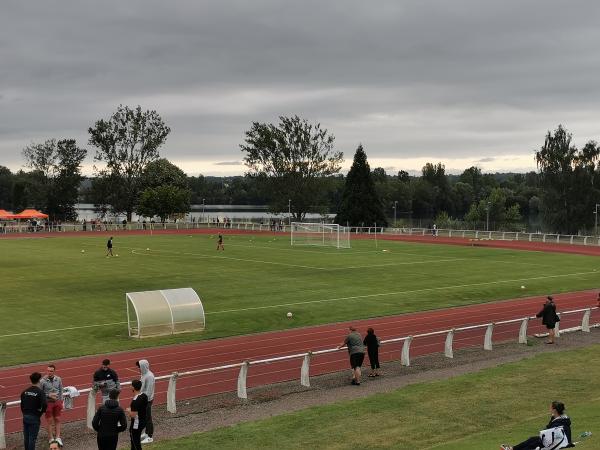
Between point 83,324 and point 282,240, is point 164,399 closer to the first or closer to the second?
→ point 83,324

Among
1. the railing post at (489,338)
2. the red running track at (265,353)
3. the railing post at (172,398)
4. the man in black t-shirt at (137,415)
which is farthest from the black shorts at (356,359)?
the man in black t-shirt at (137,415)

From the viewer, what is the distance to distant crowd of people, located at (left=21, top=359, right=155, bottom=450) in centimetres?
1104

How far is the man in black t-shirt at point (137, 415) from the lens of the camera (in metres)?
12.2

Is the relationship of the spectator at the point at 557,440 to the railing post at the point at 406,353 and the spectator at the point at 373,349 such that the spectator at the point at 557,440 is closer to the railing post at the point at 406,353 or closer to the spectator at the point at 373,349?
the spectator at the point at 373,349

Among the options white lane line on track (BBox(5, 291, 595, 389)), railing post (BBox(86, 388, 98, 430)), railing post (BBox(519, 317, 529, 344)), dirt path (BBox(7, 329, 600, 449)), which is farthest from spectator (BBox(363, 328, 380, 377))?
railing post (BBox(86, 388, 98, 430))

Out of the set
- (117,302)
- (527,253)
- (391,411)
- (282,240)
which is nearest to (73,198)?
(282,240)

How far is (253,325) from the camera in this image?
86.2 ft

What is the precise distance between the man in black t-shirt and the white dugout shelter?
11.3 m

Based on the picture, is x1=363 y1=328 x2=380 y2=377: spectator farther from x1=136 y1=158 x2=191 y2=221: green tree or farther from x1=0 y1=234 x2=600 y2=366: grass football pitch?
x1=136 y1=158 x2=191 y2=221: green tree

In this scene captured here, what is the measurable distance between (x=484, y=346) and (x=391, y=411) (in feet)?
26.0

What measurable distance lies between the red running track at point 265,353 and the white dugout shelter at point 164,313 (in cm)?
162

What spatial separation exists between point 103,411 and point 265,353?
35.3 ft

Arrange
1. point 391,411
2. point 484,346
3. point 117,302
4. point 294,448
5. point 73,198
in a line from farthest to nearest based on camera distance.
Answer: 1. point 73,198
2. point 117,302
3. point 484,346
4. point 391,411
5. point 294,448

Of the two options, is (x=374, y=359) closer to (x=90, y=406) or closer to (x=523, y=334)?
(x=523, y=334)
